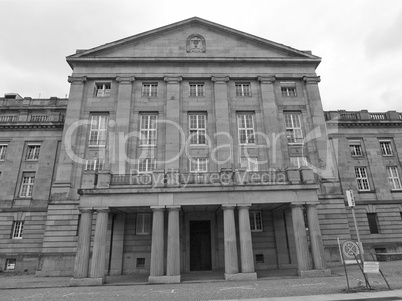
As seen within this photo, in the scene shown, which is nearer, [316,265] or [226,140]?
[316,265]

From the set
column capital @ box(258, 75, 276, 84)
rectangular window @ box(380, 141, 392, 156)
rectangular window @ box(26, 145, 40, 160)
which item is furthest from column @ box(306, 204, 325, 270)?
rectangular window @ box(26, 145, 40, 160)

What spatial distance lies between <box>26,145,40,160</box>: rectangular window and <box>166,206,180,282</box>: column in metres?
20.9

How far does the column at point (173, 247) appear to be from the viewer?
671 inches

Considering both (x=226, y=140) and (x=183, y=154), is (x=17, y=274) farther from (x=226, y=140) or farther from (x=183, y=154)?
(x=226, y=140)

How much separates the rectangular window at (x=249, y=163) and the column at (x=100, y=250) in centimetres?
1317

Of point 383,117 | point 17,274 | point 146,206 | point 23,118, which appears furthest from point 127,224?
point 383,117

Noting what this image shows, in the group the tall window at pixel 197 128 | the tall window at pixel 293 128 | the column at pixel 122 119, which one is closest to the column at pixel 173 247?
the column at pixel 122 119

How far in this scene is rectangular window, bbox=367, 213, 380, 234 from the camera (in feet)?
101

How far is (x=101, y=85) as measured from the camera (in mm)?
29484

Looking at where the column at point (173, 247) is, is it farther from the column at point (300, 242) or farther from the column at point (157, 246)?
the column at point (300, 242)

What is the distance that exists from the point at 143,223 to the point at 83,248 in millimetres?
7265

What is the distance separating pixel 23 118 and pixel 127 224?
66.9 ft

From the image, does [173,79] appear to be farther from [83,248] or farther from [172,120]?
[83,248]

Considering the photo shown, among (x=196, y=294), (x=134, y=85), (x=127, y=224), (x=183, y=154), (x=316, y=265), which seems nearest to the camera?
(x=196, y=294)
